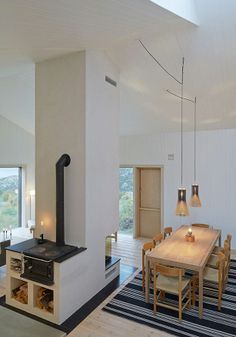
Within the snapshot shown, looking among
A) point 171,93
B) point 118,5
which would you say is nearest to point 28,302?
point 118,5

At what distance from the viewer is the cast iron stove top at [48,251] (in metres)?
3.39

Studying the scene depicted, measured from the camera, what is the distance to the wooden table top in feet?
11.6

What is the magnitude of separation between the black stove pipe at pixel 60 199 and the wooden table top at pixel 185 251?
1373 millimetres

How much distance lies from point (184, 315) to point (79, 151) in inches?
110

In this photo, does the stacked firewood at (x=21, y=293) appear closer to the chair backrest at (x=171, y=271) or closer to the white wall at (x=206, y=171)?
the chair backrest at (x=171, y=271)

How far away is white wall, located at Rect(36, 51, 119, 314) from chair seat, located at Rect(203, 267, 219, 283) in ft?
5.52

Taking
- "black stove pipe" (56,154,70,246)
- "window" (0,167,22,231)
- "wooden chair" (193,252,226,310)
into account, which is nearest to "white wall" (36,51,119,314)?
"black stove pipe" (56,154,70,246)

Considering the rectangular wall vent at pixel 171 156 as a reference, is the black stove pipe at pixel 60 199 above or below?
below

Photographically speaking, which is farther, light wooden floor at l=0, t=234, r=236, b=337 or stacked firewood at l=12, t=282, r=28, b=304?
stacked firewood at l=12, t=282, r=28, b=304

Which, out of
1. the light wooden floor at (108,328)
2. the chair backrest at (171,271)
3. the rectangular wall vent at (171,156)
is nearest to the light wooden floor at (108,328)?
the light wooden floor at (108,328)

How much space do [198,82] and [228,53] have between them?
778 mm

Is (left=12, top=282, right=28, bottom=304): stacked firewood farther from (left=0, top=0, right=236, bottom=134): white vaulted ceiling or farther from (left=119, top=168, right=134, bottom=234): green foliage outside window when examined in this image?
(left=119, top=168, right=134, bottom=234): green foliage outside window

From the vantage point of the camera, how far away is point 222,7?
3.05 meters

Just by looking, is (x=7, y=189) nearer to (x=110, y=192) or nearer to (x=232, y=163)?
(x=110, y=192)
